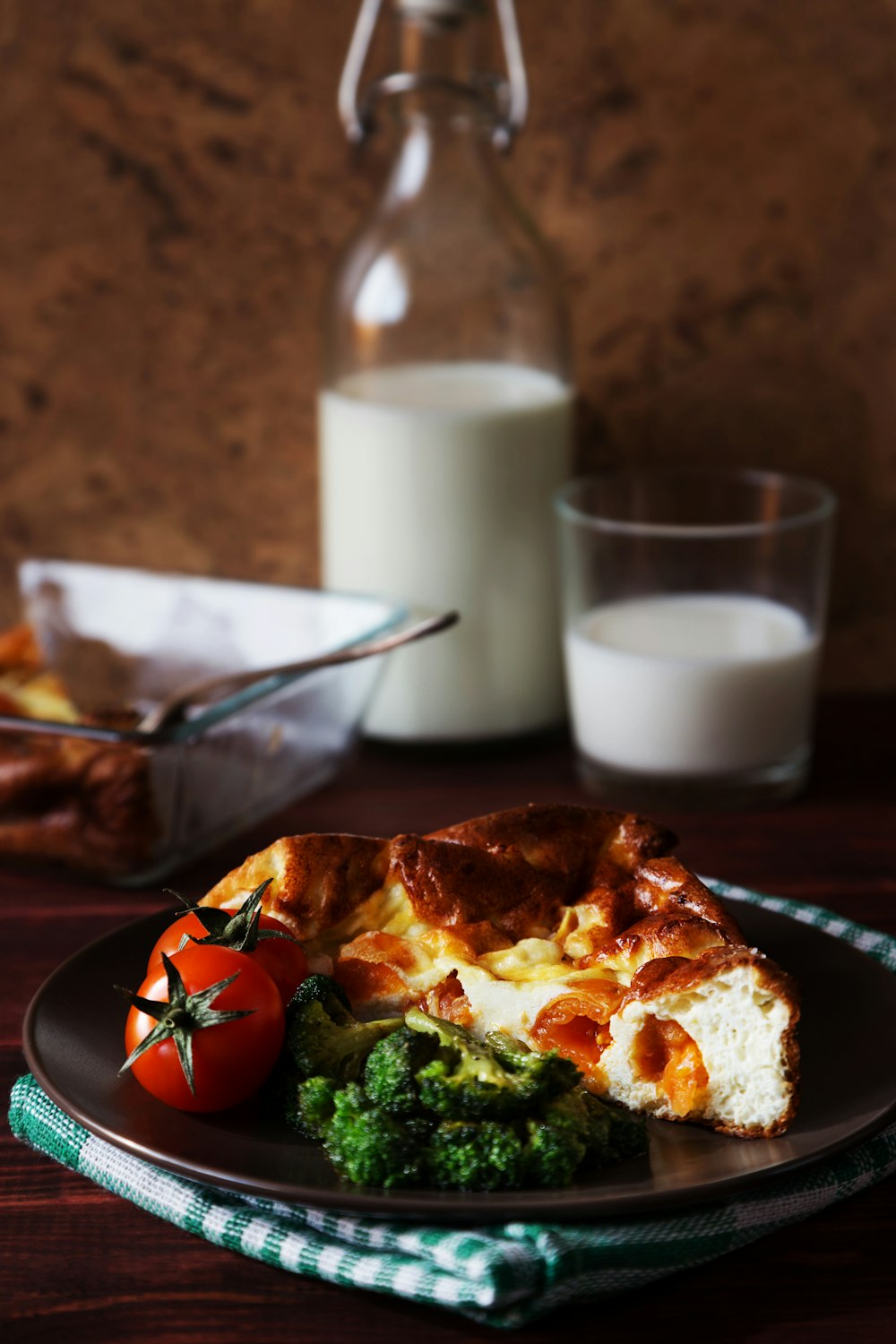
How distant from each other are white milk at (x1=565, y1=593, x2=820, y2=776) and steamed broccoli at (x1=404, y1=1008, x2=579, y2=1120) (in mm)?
884

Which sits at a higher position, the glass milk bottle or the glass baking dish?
the glass milk bottle

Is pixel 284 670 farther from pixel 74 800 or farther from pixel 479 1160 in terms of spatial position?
pixel 479 1160

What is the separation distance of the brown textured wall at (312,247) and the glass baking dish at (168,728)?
275 mm

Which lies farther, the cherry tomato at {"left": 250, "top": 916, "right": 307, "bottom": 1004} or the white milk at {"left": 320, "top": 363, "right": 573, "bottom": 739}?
the white milk at {"left": 320, "top": 363, "right": 573, "bottom": 739}

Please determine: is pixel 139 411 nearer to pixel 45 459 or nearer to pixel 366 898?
pixel 45 459

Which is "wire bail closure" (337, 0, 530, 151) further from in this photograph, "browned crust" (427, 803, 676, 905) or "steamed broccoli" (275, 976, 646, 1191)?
"steamed broccoli" (275, 976, 646, 1191)

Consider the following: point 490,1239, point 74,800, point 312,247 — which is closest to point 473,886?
point 490,1239

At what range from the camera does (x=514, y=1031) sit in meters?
1.32

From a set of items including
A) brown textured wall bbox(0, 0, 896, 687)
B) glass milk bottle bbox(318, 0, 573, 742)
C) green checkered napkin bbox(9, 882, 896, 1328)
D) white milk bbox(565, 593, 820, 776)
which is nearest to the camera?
green checkered napkin bbox(9, 882, 896, 1328)

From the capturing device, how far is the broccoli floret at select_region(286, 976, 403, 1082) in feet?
4.15

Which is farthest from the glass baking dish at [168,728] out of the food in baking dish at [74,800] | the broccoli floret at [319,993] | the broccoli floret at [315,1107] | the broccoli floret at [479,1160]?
the broccoli floret at [479,1160]

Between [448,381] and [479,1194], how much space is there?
1.33 metres

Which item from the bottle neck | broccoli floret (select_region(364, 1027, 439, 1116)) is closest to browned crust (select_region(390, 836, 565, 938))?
broccoli floret (select_region(364, 1027, 439, 1116))

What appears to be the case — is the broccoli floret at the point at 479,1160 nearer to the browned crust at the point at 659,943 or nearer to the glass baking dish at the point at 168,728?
the browned crust at the point at 659,943
